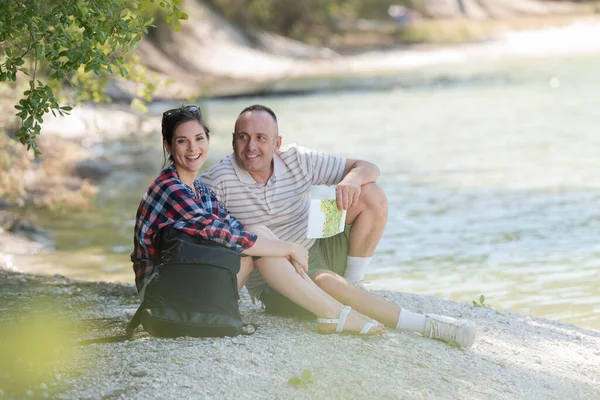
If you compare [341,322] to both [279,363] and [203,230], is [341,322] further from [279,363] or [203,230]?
[203,230]

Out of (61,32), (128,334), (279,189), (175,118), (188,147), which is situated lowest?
(128,334)

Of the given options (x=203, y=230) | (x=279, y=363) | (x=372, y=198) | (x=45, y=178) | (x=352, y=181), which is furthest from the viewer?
(x=45, y=178)

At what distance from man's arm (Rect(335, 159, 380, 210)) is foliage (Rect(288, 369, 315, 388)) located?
49.8 inches

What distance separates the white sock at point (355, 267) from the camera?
6.00 m

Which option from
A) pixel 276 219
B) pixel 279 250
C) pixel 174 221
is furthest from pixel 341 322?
pixel 174 221

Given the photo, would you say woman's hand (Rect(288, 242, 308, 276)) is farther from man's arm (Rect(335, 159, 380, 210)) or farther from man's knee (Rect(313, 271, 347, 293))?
man's arm (Rect(335, 159, 380, 210))

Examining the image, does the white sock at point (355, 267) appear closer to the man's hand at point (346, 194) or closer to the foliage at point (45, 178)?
the man's hand at point (346, 194)

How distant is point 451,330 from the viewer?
18.2 ft

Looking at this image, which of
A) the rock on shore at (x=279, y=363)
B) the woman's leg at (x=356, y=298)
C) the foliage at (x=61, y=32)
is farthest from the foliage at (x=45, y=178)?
the woman's leg at (x=356, y=298)

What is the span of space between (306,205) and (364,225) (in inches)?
14.5

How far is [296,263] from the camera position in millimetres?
5340

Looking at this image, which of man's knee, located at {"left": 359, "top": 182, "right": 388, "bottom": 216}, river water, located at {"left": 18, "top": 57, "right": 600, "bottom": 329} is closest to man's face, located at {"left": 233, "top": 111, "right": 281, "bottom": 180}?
man's knee, located at {"left": 359, "top": 182, "right": 388, "bottom": 216}

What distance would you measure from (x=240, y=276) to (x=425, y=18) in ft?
151

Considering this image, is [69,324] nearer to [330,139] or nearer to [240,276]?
[240,276]
